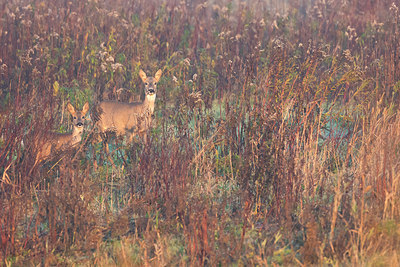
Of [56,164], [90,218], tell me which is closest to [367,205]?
[90,218]

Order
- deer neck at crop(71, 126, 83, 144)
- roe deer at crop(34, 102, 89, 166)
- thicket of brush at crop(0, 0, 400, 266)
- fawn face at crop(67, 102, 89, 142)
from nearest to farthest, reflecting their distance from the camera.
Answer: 1. thicket of brush at crop(0, 0, 400, 266)
2. roe deer at crop(34, 102, 89, 166)
3. deer neck at crop(71, 126, 83, 144)
4. fawn face at crop(67, 102, 89, 142)

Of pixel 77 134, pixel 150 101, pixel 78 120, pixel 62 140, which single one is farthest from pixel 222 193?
pixel 150 101

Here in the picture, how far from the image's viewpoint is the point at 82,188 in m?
4.46

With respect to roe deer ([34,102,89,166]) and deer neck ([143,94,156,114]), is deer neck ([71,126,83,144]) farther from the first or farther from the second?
deer neck ([143,94,156,114])

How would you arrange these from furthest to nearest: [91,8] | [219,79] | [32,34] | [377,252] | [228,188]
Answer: [91,8]
[32,34]
[219,79]
[228,188]
[377,252]

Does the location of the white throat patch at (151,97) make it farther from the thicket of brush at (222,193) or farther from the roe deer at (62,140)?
the roe deer at (62,140)

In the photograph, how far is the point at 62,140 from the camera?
241 inches

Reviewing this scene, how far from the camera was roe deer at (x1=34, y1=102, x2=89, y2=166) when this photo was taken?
5128 millimetres

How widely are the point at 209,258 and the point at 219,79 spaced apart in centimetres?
467

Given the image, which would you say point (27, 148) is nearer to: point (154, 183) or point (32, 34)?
point (154, 183)

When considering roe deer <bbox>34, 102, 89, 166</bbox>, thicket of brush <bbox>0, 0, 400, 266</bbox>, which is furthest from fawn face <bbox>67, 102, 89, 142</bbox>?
thicket of brush <bbox>0, 0, 400, 266</bbox>

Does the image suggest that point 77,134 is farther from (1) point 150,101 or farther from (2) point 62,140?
(1) point 150,101

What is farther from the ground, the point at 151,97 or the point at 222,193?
the point at 151,97

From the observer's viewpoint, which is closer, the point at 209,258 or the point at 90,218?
the point at 209,258
